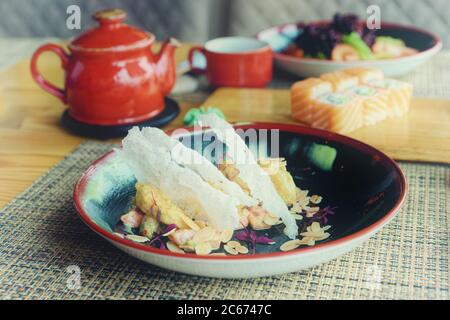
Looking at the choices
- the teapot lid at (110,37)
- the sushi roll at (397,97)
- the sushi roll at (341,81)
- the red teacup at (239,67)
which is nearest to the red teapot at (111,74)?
the teapot lid at (110,37)

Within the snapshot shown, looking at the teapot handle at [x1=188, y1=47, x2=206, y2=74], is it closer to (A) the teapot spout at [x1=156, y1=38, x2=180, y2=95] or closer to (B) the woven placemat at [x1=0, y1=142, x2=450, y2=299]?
(A) the teapot spout at [x1=156, y1=38, x2=180, y2=95]

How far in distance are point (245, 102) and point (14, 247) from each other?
675 mm

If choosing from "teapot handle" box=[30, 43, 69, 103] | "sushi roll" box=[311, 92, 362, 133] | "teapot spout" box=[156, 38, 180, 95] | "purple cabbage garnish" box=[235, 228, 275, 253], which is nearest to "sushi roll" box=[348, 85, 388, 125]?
"sushi roll" box=[311, 92, 362, 133]

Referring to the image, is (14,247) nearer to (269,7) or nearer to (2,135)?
(2,135)

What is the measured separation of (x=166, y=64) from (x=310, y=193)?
0.48 meters

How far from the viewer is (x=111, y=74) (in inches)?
44.9

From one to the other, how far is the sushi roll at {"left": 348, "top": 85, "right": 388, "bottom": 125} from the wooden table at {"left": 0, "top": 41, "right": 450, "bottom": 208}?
18mm

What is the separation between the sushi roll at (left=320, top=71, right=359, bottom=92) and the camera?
1.24m

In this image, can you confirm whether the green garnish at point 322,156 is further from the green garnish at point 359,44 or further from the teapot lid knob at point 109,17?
the green garnish at point 359,44

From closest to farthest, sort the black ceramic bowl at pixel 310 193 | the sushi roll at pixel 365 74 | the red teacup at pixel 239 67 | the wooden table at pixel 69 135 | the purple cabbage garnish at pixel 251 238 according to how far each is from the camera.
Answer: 1. the black ceramic bowl at pixel 310 193
2. the purple cabbage garnish at pixel 251 238
3. the wooden table at pixel 69 135
4. the sushi roll at pixel 365 74
5. the red teacup at pixel 239 67

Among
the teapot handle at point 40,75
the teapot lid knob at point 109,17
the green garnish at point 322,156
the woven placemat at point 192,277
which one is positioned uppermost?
the teapot lid knob at point 109,17

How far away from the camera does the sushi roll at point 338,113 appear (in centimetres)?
114

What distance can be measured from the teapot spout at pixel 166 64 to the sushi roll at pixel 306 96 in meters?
0.26

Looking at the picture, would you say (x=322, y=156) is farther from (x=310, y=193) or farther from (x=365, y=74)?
(x=365, y=74)
